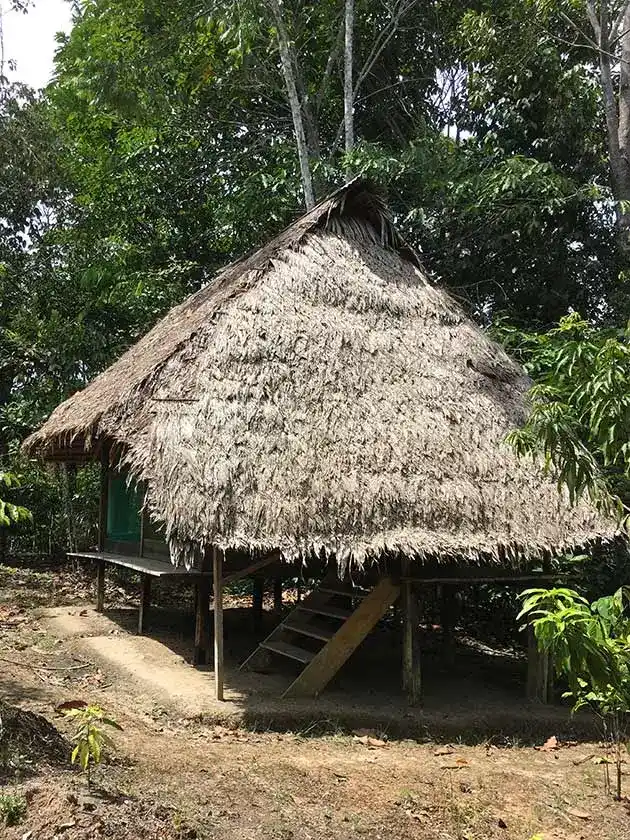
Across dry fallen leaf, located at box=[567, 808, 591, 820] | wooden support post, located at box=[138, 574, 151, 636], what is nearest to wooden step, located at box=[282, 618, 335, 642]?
wooden support post, located at box=[138, 574, 151, 636]

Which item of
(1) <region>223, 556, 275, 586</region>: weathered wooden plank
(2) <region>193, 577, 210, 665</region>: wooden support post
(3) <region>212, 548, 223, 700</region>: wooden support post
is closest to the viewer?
(3) <region>212, 548, 223, 700</region>: wooden support post

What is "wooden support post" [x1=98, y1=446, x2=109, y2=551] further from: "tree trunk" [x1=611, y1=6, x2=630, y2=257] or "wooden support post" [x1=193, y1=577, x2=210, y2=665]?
"tree trunk" [x1=611, y1=6, x2=630, y2=257]

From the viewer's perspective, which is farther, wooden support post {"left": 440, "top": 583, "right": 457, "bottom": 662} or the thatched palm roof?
wooden support post {"left": 440, "top": 583, "right": 457, "bottom": 662}

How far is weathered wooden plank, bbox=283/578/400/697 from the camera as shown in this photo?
23.1 ft

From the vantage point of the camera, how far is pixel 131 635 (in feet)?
30.8

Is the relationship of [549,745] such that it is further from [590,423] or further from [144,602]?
[144,602]

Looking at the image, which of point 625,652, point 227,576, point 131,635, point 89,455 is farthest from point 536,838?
point 89,455

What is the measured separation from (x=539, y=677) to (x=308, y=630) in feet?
7.42

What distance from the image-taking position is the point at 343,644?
23.6ft

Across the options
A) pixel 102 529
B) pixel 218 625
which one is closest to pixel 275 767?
pixel 218 625

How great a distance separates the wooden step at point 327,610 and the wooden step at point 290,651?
39cm

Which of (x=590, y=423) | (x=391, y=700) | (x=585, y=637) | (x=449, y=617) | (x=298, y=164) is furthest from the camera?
(x=298, y=164)

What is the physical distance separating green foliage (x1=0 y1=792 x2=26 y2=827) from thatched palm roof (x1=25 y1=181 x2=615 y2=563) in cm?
291

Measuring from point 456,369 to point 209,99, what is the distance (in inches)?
358
